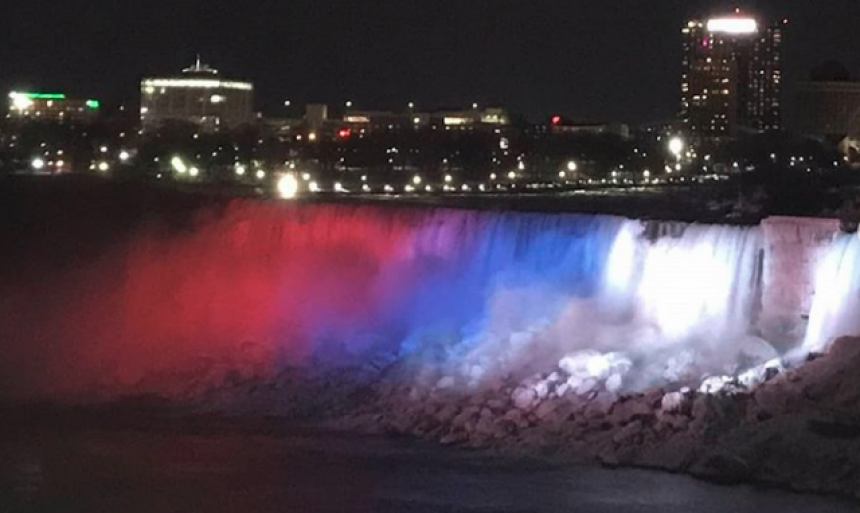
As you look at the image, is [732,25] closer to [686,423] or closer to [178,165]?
[178,165]

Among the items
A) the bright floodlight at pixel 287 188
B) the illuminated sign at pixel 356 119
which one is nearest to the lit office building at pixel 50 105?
the illuminated sign at pixel 356 119

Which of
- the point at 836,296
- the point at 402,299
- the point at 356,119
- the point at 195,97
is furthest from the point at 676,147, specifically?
the point at 836,296

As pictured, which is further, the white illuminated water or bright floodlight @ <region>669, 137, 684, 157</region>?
bright floodlight @ <region>669, 137, 684, 157</region>

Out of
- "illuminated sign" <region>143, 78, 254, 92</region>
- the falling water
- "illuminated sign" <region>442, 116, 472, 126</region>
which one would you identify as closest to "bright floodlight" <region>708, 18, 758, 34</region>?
"illuminated sign" <region>442, 116, 472, 126</region>

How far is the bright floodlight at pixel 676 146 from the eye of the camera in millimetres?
Result: 104250

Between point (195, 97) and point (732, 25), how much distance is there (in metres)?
54.7

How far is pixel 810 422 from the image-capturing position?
81.8 ft

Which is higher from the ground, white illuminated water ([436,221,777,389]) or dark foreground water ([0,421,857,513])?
white illuminated water ([436,221,777,389])

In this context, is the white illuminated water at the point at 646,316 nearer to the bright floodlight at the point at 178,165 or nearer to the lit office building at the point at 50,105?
the bright floodlight at the point at 178,165

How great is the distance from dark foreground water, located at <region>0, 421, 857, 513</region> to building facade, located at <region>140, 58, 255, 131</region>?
336ft

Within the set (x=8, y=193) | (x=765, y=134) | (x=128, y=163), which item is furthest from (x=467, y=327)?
(x=765, y=134)

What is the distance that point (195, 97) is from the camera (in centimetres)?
13525

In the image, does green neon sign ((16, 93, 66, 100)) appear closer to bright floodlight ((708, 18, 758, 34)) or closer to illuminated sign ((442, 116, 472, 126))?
illuminated sign ((442, 116, 472, 126))

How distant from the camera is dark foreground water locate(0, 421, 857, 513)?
2342 cm
